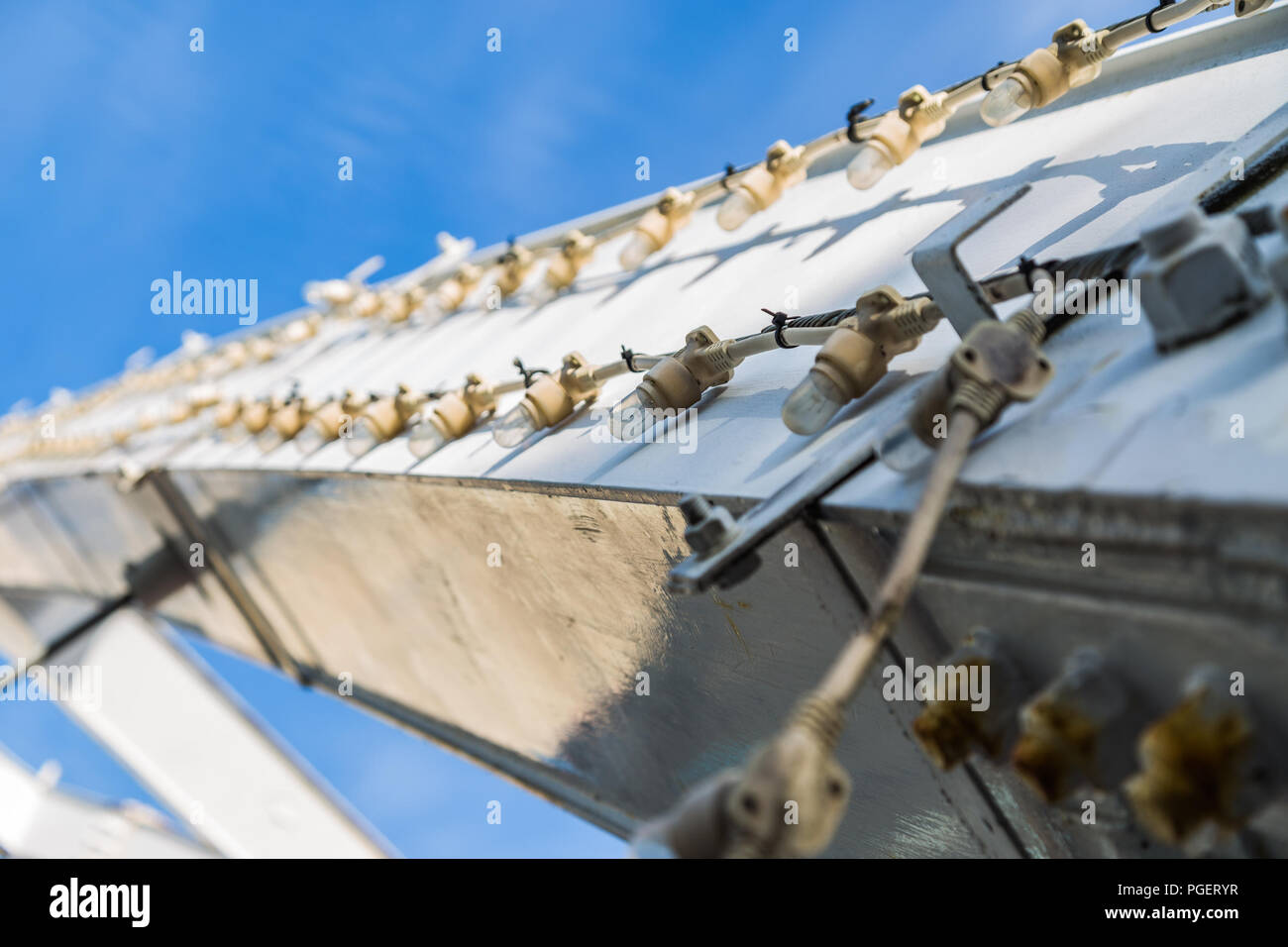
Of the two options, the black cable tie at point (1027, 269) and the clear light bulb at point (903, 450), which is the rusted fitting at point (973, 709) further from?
the black cable tie at point (1027, 269)

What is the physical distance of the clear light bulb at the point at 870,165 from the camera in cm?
136

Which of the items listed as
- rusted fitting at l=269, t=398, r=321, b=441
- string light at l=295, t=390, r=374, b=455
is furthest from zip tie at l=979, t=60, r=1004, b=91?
rusted fitting at l=269, t=398, r=321, b=441

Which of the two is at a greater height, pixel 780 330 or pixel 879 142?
pixel 879 142

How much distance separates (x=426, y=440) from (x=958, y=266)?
1.10m

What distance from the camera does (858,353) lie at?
0.89 metres

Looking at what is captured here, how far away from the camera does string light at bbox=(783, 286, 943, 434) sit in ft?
2.87

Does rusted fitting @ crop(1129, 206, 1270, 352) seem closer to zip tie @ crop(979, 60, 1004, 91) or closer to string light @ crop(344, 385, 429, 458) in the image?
zip tie @ crop(979, 60, 1004, 91)

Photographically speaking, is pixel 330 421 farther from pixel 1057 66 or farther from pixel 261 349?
pixel 261 349

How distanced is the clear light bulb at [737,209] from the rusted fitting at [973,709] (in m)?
1.11

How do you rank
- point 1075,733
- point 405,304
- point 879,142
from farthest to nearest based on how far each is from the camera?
point 405,304 < point 879,142 < point 1075,733

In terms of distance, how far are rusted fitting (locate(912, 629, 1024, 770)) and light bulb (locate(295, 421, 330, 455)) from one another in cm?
174

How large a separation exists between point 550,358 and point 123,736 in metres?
3.17

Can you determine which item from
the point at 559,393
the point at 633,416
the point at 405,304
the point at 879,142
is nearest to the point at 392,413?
the point at 559,393

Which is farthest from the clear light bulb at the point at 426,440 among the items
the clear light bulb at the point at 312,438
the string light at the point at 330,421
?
the clear light bulb at the point at 312,438
